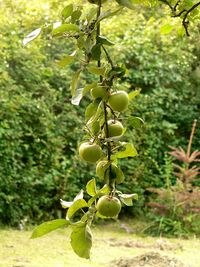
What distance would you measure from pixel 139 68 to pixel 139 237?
224 cm

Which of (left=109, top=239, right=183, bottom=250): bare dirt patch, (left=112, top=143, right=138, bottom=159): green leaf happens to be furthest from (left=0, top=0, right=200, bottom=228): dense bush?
(left=112, top=143, right=138, bottom=159): green leaf

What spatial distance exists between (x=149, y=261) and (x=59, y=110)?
2.36 metres

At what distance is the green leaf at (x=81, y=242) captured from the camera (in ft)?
2.86

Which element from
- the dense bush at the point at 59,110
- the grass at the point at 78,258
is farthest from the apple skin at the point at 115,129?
the dense bush at the point at 59,110

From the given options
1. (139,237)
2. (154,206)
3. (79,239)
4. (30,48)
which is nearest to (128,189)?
(154,206)

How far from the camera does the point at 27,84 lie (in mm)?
5520

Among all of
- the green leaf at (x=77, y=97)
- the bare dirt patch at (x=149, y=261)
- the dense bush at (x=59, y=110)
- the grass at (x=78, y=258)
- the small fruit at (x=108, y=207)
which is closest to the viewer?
the small fruit at (x=108, y=207)

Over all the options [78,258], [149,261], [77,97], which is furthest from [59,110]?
[77,97]

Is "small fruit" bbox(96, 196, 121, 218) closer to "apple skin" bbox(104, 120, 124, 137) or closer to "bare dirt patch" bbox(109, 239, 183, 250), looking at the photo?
"apple skin" bbox(104, 120, 124, 137)

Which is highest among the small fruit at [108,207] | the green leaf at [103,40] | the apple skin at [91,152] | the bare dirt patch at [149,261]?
the green leaf at [103,40]

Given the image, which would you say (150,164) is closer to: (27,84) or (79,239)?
(27,84)

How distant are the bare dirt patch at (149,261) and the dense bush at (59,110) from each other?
1.40 m

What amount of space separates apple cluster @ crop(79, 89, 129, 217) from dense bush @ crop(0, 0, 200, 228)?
410 cm

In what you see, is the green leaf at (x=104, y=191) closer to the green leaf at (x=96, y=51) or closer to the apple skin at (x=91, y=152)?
the apple skin at (x=91, y=152)
